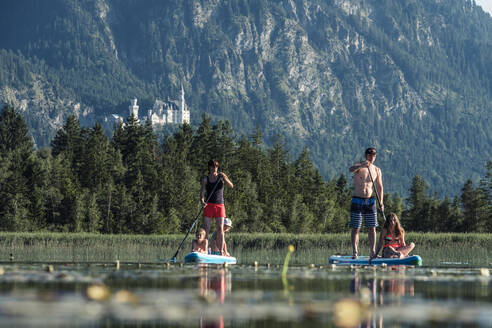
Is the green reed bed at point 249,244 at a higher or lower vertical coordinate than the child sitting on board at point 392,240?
lower

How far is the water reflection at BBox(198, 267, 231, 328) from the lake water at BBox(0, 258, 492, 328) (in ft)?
0.05

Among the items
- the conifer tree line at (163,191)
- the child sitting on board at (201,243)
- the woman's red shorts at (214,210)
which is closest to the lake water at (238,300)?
the child sitting on board at (201,243)

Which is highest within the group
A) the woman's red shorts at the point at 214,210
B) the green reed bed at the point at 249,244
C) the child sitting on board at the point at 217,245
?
the woman's red shorts at the point at 214,210

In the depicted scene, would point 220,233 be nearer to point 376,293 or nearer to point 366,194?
point 366,194

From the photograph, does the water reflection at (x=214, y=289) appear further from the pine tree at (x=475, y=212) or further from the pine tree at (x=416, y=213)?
the pine tree at (x=416, y=213)

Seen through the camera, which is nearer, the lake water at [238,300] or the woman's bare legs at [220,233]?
the lake water at [238,300]

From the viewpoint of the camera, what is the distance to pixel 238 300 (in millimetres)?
14078

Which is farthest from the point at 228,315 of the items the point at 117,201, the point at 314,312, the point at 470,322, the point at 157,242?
the point at 117,201

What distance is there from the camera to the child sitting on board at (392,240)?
90.9 feet

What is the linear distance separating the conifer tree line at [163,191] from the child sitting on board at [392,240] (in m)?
56.5

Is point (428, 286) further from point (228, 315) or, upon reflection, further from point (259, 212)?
point (259, 212)

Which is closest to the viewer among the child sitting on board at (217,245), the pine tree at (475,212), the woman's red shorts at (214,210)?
the woman's red shorts at (214,210)

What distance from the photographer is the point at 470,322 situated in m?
11.7

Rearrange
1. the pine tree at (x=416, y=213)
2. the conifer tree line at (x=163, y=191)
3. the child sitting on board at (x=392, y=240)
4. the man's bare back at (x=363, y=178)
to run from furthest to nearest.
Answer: the pine tree at (x=416, y=213)
the conifer tree line at (x=163, y=191)
the child sitting on board at (x=392, y=240)
the man's bare back at (x=363, y=178)
